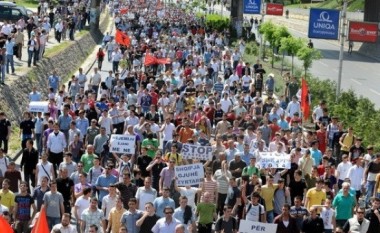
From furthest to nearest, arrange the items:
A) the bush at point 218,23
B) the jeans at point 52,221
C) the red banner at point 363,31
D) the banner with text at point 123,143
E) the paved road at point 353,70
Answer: the bush at point 218,23
the paved road at point 353,70
the red banner at point 363,31
the banner with text at point 123,143
the jeans at point 52,221

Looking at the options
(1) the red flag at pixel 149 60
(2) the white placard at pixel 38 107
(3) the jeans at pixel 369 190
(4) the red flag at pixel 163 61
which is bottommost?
(4) the red flag at pixel 163 61

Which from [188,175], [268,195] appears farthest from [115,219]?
[268,195]

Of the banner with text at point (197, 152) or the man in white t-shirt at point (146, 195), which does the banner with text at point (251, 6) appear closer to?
the banner with text at point (197, 152)

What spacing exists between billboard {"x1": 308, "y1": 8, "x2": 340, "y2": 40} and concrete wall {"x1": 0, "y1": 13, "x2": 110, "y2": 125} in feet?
31.1

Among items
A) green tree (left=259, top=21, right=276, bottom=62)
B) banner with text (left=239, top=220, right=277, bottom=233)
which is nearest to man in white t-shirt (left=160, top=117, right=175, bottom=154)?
banner with text (left=239, top=220, right=277, bottom=233)

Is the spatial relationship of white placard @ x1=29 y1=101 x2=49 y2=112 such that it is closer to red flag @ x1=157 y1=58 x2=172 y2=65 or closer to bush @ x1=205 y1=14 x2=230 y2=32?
red flag @ x1=157 y1=58 x2=172 y2=65

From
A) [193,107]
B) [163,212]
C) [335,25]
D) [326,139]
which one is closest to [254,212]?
[163,212]

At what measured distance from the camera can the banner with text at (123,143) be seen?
65.1 ft

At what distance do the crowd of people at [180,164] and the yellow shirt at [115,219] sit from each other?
0.06 feet

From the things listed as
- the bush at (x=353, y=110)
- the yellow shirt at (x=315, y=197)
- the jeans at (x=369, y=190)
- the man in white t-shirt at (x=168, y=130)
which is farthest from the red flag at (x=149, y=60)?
the yellow shirt at (x=315, y=197)

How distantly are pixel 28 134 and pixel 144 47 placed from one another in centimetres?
2047

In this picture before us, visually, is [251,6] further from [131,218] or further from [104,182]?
[131,218]

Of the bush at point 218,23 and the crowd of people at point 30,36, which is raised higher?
the crowd of people at point 30,36

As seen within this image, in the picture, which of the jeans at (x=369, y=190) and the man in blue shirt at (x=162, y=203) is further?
the jeans at (x=369, y=190)
